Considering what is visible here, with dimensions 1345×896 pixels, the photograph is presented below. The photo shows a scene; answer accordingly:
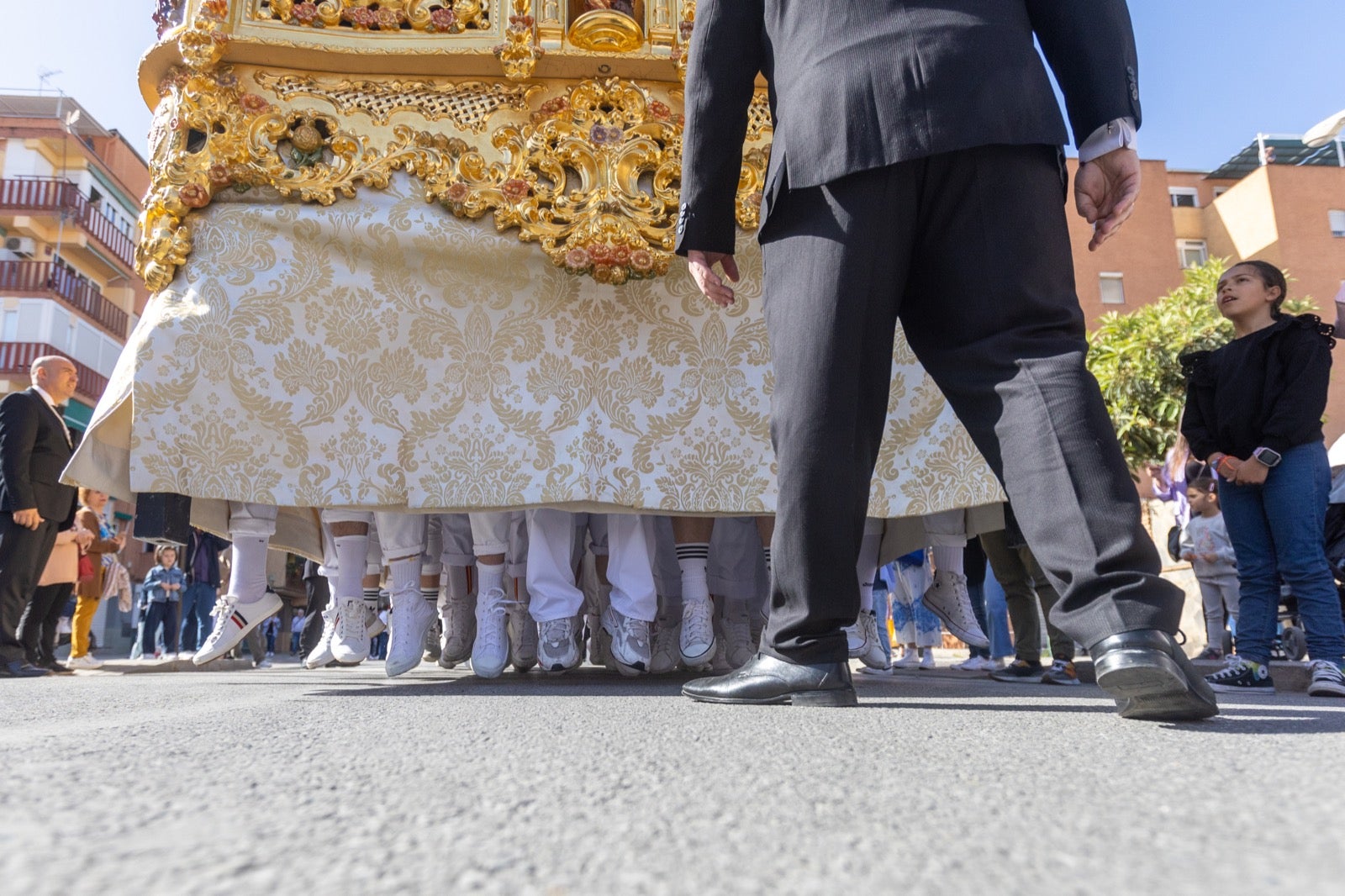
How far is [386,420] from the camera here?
315 centimetres

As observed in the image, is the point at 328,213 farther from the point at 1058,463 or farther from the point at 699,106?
the point at 1058,463

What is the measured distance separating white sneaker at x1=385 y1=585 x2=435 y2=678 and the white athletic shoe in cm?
59

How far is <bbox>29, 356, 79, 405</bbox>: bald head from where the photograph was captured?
5.91 m

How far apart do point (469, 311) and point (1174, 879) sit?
284 cm

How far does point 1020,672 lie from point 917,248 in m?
3.15

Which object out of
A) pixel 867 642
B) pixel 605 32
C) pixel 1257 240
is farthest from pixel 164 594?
pixel 1257 240

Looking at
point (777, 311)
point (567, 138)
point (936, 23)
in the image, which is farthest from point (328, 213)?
point (936, 23)

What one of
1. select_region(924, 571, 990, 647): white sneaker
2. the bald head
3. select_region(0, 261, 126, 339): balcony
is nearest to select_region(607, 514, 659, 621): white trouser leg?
select_region(924, 571, 990, 647): white sneaker

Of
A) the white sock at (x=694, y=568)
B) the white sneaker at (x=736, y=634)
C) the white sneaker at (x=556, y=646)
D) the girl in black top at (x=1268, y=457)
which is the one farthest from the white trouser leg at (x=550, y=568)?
the girl in black top at (x=1268, y=457)

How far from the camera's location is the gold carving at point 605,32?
11.0 feet

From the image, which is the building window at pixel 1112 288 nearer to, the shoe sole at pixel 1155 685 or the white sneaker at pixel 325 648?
the white sneaker at pixel 325 648

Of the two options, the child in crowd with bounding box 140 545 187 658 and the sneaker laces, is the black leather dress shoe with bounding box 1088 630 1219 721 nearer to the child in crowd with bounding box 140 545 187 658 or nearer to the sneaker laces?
the sneaker laces

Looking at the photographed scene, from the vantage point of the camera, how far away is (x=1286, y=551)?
11.1 ft

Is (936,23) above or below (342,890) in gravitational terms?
above
